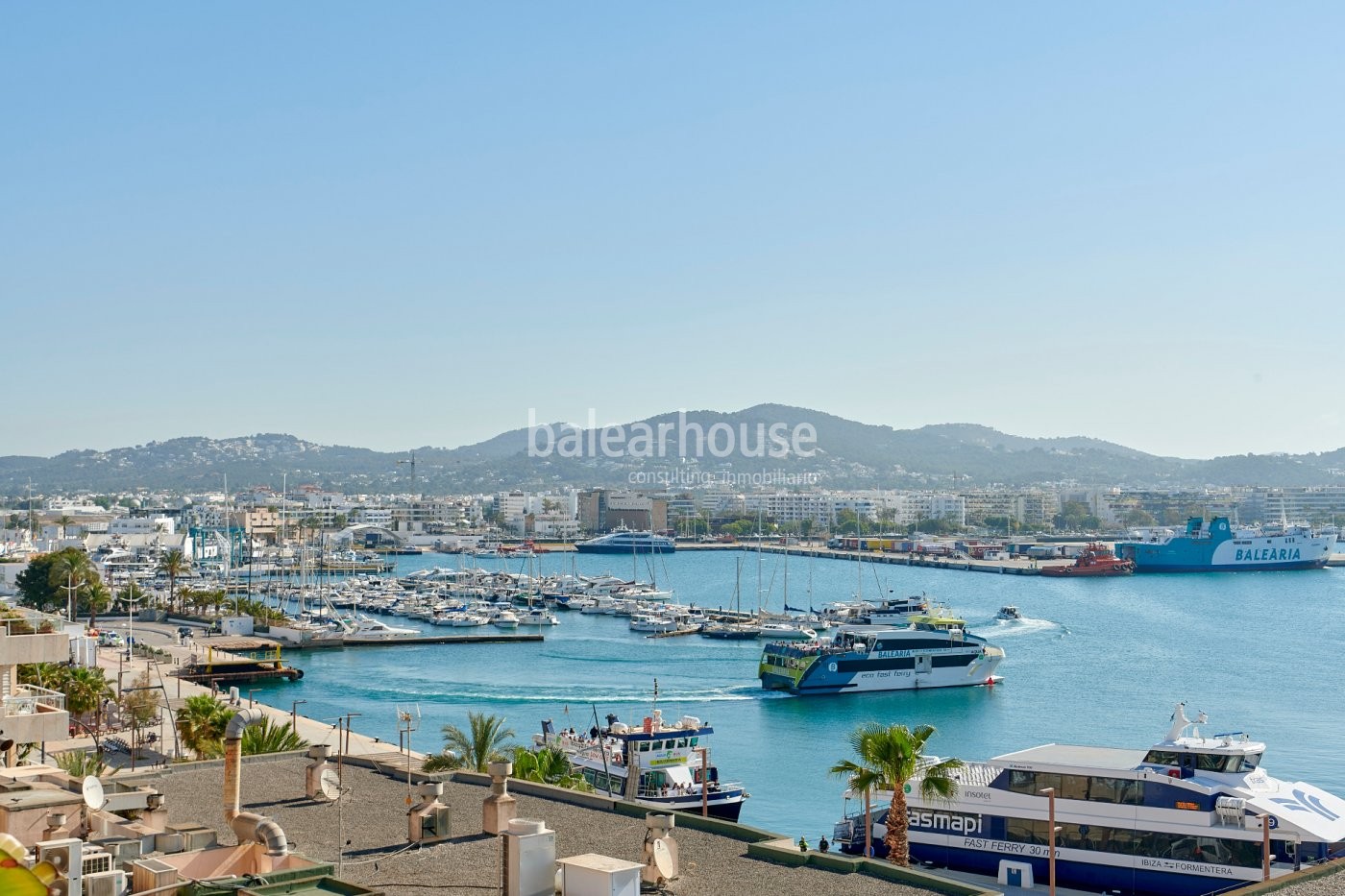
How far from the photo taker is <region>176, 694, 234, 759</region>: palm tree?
77.0 feet

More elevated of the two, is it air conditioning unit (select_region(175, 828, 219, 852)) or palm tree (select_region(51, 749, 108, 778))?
air conditioning unit (select_region(175, 828, 219, 852))

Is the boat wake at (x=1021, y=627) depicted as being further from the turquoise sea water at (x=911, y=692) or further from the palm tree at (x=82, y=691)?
the palm tree at (x=82, y=691)

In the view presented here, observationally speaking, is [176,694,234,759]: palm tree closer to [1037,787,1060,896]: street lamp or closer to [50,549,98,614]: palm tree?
[1037,787,1060,896]: street lamp

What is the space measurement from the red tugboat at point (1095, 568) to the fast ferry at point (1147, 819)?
273ft

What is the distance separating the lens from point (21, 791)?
378 inches

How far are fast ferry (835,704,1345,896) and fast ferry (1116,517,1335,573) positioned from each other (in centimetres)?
8713

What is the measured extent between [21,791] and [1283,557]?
106191 millimetres

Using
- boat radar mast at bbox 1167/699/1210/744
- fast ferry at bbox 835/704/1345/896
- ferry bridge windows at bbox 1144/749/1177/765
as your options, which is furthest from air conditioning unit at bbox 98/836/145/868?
boat radar mast at bbox 1167/699/1210/744

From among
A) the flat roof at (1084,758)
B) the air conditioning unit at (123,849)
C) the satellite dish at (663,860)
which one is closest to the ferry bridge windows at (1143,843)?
the flat roof at (1084,758)

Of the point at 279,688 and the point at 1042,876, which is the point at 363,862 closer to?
the point at 1042,876

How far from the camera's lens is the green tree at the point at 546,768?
18594mm

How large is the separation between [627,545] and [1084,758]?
4395 inches

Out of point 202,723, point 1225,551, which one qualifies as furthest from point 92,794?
point 1225,551

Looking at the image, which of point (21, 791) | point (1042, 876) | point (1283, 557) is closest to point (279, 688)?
point (1042, 876)
